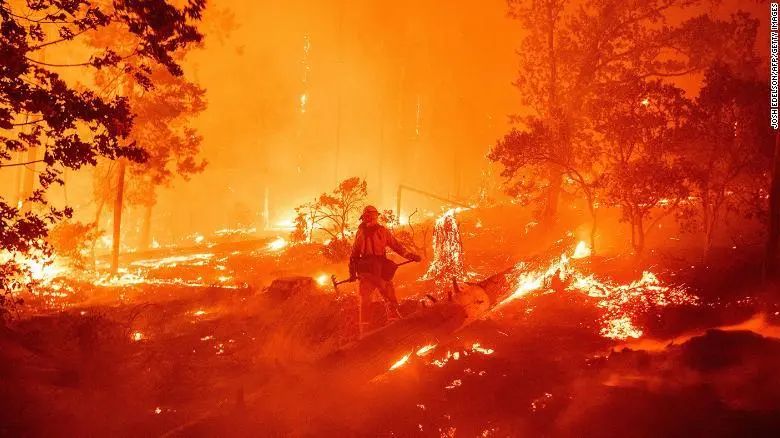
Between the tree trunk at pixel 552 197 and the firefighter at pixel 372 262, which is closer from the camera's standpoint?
the firefighter at pixel 372 262

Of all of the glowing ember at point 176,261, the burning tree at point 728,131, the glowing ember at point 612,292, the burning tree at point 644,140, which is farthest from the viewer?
the glowing ember at point 176,261

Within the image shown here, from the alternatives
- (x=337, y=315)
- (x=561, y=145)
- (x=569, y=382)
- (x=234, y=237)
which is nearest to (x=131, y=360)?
(x=337, y=315)

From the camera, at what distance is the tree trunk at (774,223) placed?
1031 centimetres

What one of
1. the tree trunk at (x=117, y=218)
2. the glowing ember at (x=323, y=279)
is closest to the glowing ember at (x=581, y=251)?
the glowing ember at (x=323, y=279)

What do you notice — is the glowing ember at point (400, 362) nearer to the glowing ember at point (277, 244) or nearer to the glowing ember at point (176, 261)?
the glowing ember at point (176, 261)

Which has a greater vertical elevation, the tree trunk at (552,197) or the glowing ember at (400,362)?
the tree trunk at (552,197)

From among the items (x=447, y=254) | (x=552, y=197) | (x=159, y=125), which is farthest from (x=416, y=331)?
(x=159, y=125)

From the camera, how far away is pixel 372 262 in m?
8.42

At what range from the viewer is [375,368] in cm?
709

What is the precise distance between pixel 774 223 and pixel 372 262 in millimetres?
8818

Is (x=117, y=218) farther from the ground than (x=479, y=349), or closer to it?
farther from the ground

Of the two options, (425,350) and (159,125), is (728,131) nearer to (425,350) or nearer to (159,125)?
(425,350)

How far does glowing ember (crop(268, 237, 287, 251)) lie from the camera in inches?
900

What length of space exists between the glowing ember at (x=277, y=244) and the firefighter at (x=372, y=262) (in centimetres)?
1465
